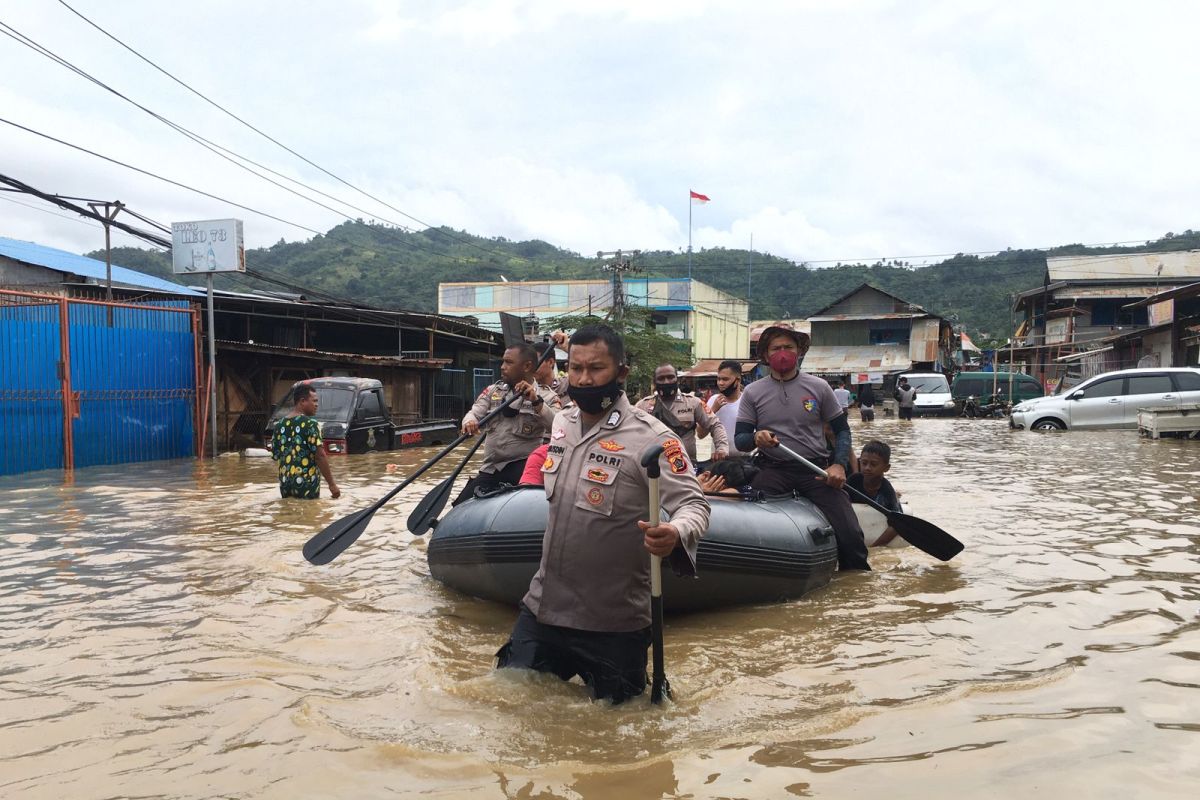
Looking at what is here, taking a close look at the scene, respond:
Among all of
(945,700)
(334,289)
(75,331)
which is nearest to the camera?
(945,700)

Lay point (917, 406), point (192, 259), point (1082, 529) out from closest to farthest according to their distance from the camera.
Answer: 1. point (1082, 529)
2. point (192, 259)
3. point (917, 406)

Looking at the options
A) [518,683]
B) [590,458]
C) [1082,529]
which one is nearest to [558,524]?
[590,458]

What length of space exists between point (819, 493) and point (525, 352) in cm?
220

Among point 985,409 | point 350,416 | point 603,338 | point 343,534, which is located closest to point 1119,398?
point 985,409

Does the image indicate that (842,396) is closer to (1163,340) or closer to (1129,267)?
(1163,340)

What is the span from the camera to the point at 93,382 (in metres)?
13.0

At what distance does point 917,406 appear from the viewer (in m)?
29.9

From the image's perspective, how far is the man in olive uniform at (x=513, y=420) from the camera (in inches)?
226

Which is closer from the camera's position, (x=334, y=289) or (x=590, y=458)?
(x=590, y=458)

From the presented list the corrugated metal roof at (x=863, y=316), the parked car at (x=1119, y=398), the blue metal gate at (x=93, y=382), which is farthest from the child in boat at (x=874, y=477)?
the corrugated metal roof at (x=863, y=316)

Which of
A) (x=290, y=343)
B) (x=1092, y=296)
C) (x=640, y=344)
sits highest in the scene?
(x=1092, y=296)

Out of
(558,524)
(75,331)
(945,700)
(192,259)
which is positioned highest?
(192,259)

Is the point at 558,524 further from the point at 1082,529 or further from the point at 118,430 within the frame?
the point at 118,430

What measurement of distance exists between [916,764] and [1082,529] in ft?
18.7
